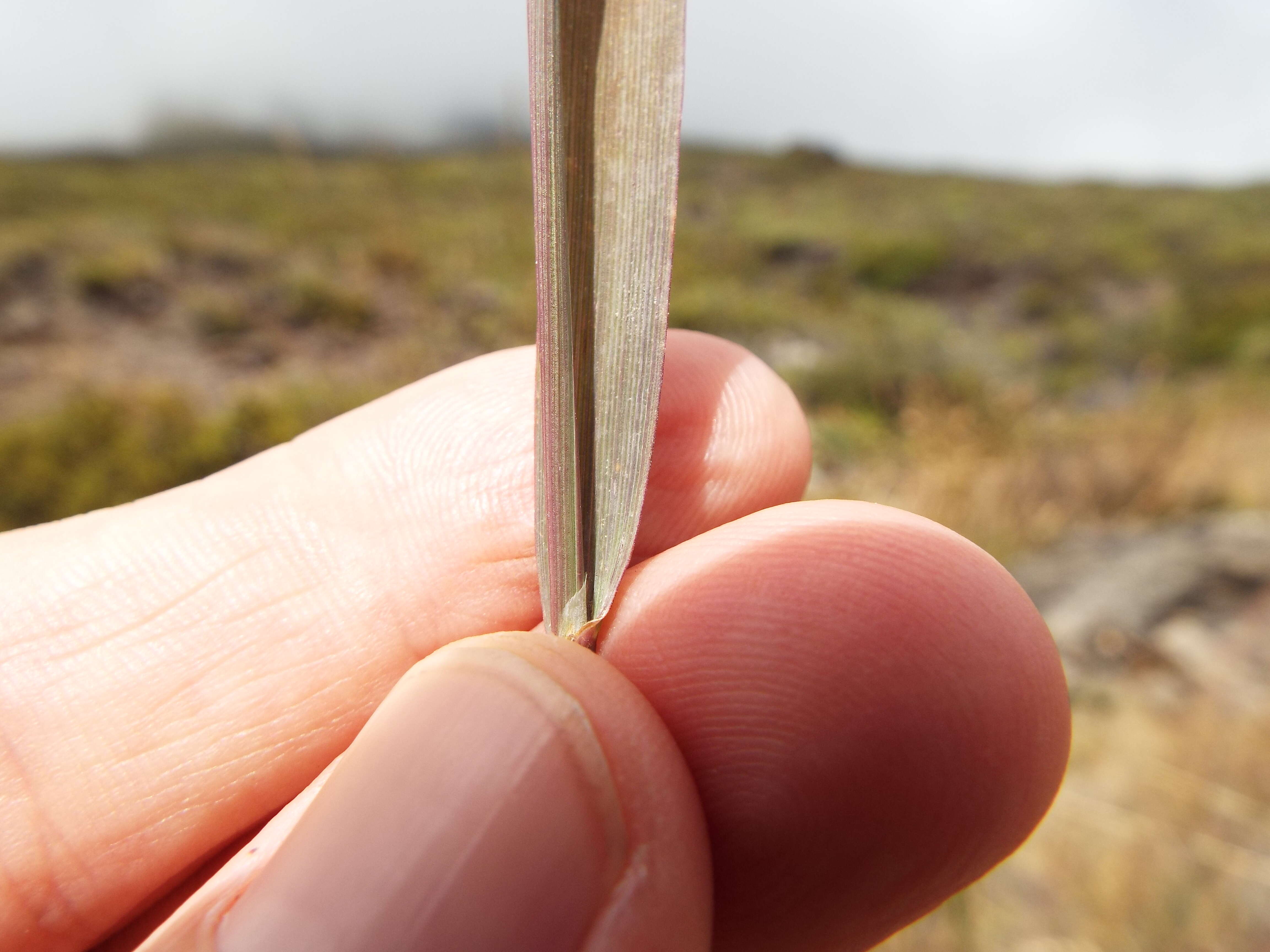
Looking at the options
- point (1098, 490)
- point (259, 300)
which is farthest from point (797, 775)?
point (259, 300)

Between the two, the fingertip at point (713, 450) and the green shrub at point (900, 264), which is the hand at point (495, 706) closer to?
the fingertip at point (713, 450)

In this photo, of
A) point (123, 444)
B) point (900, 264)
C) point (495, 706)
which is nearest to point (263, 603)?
point (495, 706)

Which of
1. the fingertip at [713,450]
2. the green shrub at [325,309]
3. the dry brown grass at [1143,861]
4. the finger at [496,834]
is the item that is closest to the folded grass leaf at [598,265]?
the finger at [496,834]

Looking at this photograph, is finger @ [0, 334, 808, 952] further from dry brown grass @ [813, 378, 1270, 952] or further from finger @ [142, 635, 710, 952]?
dry brown grass @ [813, 378, 1270, 952]

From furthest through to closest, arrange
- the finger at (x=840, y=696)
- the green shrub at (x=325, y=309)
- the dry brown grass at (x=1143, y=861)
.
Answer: the green shrub at (x=325, y=309)
the dry brown grass at (x=1143, y=861)
the finger at (x=840, y=696)

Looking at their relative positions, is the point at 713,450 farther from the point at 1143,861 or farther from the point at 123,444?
the point at 123,444

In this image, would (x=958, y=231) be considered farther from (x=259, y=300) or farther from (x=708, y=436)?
(x=708, y=436)

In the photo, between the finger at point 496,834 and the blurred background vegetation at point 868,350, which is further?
the blurred background vegetation at point 868,350
